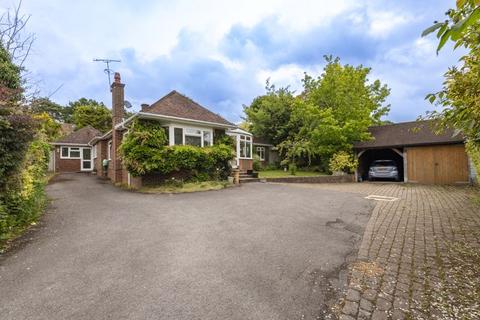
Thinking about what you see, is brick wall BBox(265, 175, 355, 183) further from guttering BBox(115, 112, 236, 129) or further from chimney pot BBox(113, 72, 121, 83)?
chimney pot BBox(113, 72, 121, 83)

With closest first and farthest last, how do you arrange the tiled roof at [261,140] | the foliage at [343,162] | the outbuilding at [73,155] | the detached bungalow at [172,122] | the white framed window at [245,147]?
1. the detached bungalow at [172,122]
2. the foliage at [343,162]
3. the white framed window at [245,147]
4. the outbuilding at [73,155]
5. the tiled roof at [261,140]

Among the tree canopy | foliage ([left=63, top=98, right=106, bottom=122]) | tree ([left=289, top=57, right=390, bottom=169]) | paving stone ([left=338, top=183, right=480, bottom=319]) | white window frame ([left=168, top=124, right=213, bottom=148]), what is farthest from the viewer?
foliage ([left=63, top=98, right=106, bottom=122])

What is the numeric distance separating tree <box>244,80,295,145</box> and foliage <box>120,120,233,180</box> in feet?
37.8

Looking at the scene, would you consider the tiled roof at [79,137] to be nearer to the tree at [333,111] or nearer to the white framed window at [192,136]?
the white framed window at [192,136]

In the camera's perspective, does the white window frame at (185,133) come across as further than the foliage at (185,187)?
Yes

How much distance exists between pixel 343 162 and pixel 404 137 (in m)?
4.39

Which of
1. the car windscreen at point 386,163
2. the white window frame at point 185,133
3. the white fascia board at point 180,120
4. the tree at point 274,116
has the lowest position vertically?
the car windscreen at point 386,163

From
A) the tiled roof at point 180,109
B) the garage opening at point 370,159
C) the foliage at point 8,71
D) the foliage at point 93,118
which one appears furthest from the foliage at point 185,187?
the foliage at point 93,118

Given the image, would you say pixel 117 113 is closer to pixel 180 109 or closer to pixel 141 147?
pixel 180 109

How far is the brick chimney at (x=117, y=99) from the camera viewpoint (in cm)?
1448

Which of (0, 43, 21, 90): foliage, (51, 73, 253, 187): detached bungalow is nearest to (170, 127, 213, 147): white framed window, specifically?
(51, 73, 253, 187): detached bungalow

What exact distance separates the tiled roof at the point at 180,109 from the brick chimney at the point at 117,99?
3036 millimetres

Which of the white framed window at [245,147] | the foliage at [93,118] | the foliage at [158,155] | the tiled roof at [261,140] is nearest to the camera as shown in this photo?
the foliage at [158,155]

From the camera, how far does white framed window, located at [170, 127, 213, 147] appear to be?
Answer: 12546mm
